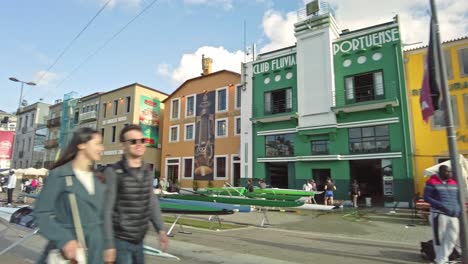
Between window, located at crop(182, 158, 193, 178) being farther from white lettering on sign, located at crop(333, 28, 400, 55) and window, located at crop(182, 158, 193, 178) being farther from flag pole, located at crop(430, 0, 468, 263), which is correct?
flag pole, located at crop(430, 0, 468, 263)

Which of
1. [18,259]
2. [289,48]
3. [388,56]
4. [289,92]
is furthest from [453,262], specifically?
[289,48]

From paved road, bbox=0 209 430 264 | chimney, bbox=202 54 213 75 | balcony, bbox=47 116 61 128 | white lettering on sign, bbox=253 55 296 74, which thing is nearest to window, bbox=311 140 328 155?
white lettering on sign, bbox=253 55 296 74

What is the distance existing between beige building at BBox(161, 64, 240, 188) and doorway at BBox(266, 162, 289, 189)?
11.3 feet

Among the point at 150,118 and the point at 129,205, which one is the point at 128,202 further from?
the point at 150,118

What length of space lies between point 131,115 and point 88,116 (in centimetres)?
896

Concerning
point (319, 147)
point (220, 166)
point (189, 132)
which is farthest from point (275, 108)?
point (189, 132)

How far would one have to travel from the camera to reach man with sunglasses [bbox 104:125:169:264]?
2.79 m

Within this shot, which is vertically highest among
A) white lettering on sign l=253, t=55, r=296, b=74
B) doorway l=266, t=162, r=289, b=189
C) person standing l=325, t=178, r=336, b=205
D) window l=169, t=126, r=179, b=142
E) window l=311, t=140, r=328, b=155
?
white lettering on sign l=253, t=55, r=296, b=74

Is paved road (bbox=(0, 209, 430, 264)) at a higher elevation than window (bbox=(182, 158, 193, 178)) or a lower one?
lower

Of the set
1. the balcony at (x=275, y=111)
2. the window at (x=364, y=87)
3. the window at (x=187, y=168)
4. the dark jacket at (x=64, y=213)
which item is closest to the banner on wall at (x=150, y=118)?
the window at (x=187, y=168)

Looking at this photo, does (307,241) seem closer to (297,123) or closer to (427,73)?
(427,73)

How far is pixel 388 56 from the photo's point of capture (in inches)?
797

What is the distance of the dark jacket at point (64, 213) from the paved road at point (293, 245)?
11.9 ft

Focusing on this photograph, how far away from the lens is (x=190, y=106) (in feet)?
104
